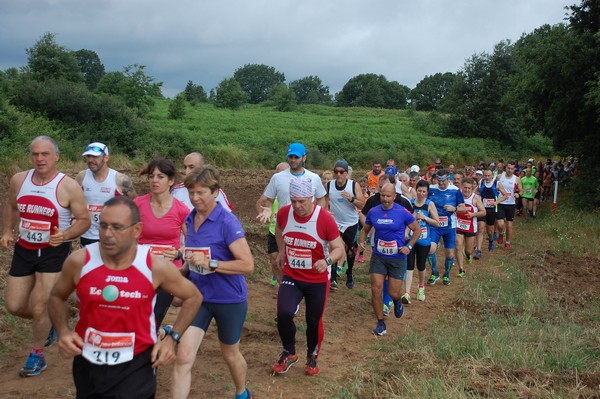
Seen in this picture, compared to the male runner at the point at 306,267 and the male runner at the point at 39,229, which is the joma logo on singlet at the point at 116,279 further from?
the male runner at the point at 306,267

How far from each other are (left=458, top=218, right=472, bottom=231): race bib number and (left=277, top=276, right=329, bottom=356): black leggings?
6480 millimetres

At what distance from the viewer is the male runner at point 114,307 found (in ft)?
10.7

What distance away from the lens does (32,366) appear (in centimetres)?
558

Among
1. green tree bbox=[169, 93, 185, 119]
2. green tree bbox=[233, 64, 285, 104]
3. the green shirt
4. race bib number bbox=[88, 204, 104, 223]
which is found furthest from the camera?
green tree bbox=[233, 64, 285, 104]

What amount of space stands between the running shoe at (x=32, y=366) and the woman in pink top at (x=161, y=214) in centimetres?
157

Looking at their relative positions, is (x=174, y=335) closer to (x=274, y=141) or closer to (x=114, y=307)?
(x=114, y=307)

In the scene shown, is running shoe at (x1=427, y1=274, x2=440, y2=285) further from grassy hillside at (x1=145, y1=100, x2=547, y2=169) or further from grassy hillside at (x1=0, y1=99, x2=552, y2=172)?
grassy hillside at (x1=145, y1=100, x2=547, y2=169)

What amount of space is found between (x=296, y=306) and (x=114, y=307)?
9.07ft

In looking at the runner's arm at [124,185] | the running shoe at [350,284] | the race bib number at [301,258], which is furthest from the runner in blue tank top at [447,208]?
the runner's arm at [124,185]

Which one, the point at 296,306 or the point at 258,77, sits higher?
the point at 258,77

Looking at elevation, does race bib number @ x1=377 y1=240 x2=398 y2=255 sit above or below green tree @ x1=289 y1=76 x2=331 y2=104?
below

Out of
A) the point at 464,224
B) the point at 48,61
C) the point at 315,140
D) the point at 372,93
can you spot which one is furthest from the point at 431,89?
the point at 464,224

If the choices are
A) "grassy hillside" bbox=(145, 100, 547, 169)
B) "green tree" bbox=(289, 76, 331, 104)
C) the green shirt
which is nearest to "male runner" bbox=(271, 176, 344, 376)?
the green shirt

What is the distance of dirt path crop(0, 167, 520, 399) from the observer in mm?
5504
